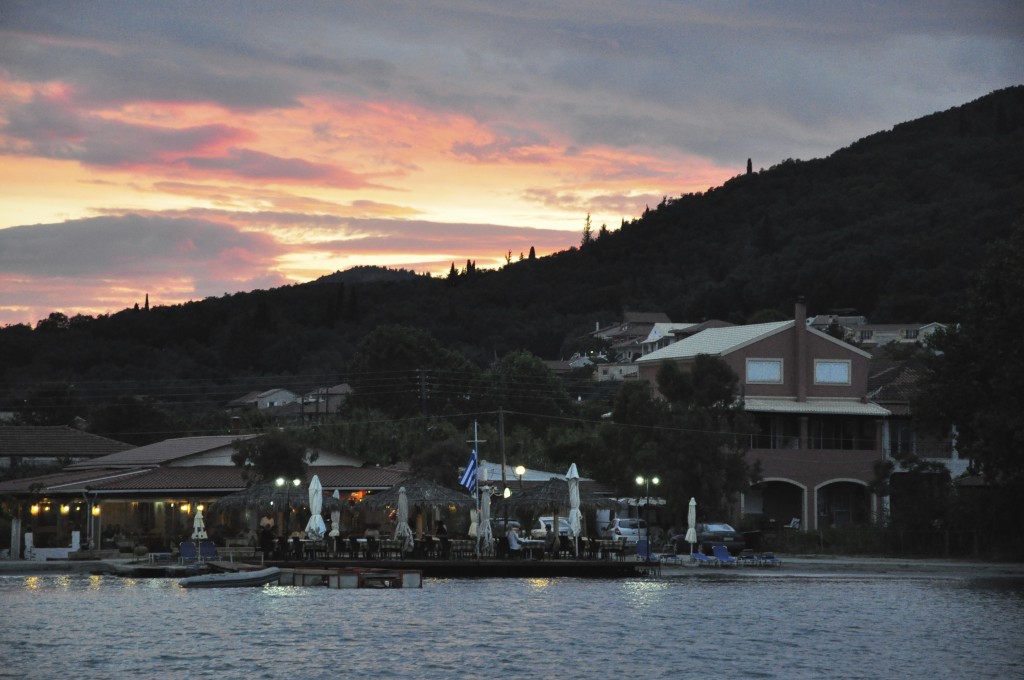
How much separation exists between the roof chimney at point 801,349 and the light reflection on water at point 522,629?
25.2m

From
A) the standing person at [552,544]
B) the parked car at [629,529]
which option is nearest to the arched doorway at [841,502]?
the parked car at [629,529]

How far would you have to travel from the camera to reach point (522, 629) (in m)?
40.9

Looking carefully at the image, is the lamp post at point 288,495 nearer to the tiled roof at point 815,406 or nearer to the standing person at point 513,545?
the standing person at point 513,545

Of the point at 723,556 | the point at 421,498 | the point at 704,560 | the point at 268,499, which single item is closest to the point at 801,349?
the point at 704,560

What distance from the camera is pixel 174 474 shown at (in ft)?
237

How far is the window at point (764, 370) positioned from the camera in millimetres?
79812

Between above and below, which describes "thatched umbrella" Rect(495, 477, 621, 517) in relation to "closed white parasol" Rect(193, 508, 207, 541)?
above

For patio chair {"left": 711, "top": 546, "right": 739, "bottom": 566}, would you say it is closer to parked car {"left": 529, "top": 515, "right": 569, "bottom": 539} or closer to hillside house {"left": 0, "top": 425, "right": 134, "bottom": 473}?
parked car {"left": 529, "top": 515, "right": 569, "bottom": 539}

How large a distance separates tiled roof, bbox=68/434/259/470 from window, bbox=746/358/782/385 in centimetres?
2534

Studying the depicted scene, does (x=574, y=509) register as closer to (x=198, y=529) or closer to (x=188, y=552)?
(x=188, y=552)

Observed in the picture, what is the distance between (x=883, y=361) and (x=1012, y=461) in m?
33.7

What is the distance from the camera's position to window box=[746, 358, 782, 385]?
262 ft

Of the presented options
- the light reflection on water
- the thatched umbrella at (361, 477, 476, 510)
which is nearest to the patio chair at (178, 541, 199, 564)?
the light reflection on water

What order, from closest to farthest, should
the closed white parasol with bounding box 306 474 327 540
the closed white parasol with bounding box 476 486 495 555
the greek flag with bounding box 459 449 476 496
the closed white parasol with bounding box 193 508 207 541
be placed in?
the closed white parasol with bounding box 306 474 327 540 → the closed white parasol with bounding box 476 486 495 555 → the greek flag with bounding box 459 449 476 496 → the closed white parasol with bounding box 193 508 207 541
